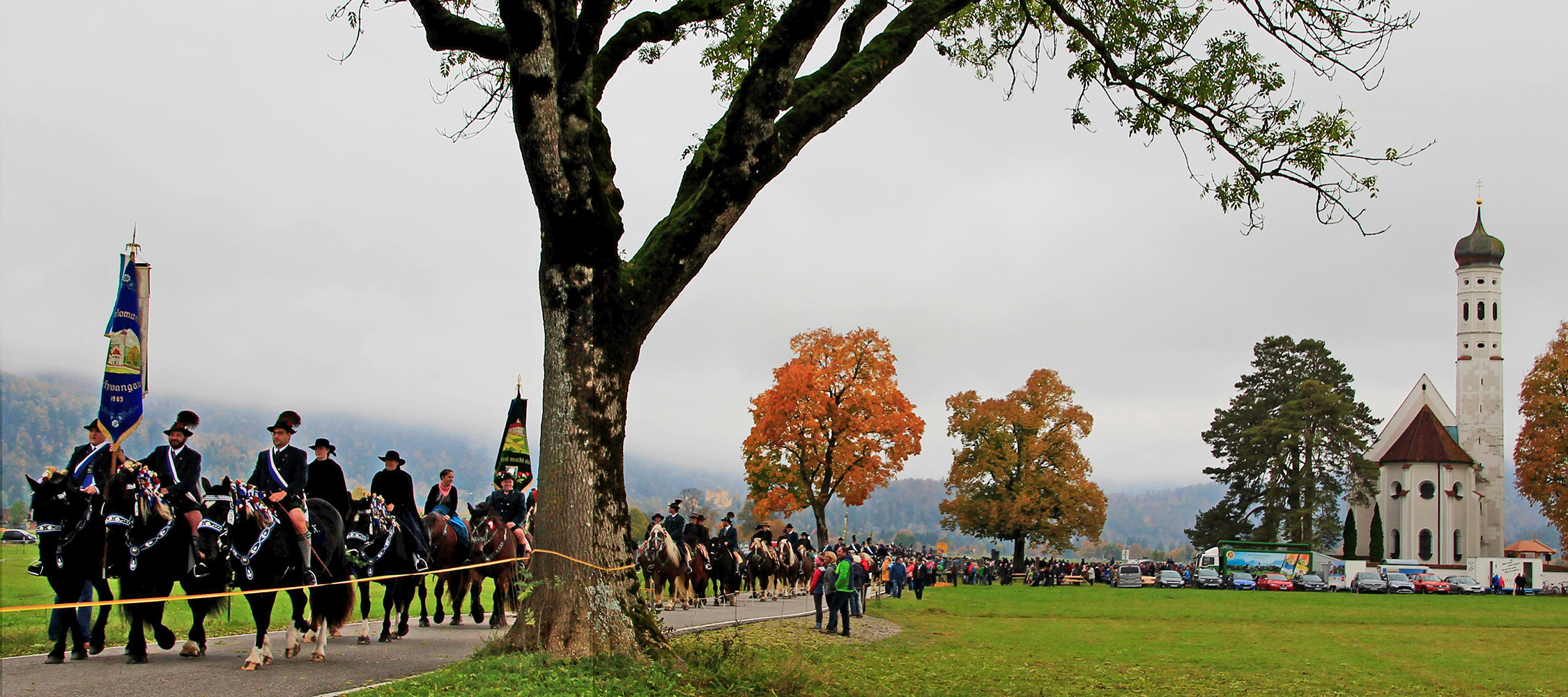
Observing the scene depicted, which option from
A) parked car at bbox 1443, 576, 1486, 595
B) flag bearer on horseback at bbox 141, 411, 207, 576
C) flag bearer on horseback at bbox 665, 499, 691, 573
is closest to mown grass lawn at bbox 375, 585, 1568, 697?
flag bearer on horseback at bbox 141, 411, 207, 576

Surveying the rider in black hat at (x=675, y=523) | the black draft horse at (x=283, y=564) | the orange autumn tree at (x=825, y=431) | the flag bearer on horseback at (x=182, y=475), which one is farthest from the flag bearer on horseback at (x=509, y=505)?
the orange autumn tree at (x=825, y=431)

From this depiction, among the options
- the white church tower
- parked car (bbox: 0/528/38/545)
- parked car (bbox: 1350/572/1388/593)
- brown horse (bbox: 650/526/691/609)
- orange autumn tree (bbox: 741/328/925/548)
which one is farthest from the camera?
the white church tower

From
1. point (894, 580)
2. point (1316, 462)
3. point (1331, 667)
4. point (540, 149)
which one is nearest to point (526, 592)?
point (540, 149)

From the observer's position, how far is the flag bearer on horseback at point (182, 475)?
10844 millimetres

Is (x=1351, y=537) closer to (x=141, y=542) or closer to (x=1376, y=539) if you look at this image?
(x=1376, y=539)

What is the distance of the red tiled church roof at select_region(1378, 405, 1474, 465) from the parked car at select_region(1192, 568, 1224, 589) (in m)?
30.7

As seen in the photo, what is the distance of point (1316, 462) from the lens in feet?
241

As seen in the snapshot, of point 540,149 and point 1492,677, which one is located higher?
point 540,149

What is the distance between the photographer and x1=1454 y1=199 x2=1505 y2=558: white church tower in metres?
89.1

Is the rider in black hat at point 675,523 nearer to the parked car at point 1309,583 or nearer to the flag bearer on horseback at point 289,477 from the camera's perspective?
the flag bearer on horseback at point 289,477

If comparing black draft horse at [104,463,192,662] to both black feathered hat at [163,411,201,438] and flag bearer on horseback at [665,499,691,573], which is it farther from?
flag bearer on horseback at [665,499,691,573]

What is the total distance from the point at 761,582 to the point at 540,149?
76.0ft

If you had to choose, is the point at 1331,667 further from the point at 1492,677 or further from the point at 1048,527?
the point at 1048,527

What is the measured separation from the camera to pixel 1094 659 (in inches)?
730
